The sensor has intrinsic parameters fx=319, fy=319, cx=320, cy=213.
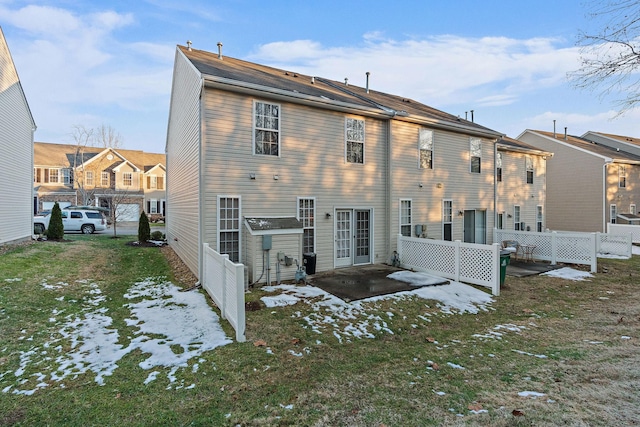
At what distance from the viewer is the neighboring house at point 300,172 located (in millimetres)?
8203

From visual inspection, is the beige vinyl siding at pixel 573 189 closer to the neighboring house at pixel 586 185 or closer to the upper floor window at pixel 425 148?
the neighboring house at pixel 586 185

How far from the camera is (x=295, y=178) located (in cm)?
935

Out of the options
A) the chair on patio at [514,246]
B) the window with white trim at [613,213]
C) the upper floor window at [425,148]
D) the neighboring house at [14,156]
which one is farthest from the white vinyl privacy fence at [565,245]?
the neighboring house at [14,156]

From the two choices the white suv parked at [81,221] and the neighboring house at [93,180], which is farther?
the neighboring house at [93,180]

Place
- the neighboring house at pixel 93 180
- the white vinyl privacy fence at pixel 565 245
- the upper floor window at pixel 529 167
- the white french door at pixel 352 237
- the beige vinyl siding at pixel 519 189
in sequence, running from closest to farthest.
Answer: the white french door at pixel 352 237 → the white vinyl privacy fence at pixel 565 245 → the beige vinyl siding at pixel 519 189 → the upper floor window at pixel 529 167 → the neighboring house at pixel 93 180

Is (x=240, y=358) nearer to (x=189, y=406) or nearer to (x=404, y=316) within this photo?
(x=189, y=406)

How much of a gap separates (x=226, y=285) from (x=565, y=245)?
40.9 feet

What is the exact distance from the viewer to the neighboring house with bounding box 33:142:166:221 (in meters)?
31.2

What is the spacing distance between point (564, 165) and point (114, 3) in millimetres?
26710

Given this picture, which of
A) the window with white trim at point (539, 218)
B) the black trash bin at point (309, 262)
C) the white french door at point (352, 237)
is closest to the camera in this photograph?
the black trash bin at point (309, 262)

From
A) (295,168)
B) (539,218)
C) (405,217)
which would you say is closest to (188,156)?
(295,168)

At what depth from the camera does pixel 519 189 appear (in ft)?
55.0

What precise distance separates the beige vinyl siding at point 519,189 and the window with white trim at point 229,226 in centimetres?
1265

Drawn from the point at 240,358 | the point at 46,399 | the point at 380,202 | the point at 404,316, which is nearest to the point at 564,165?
the point at 380,202
